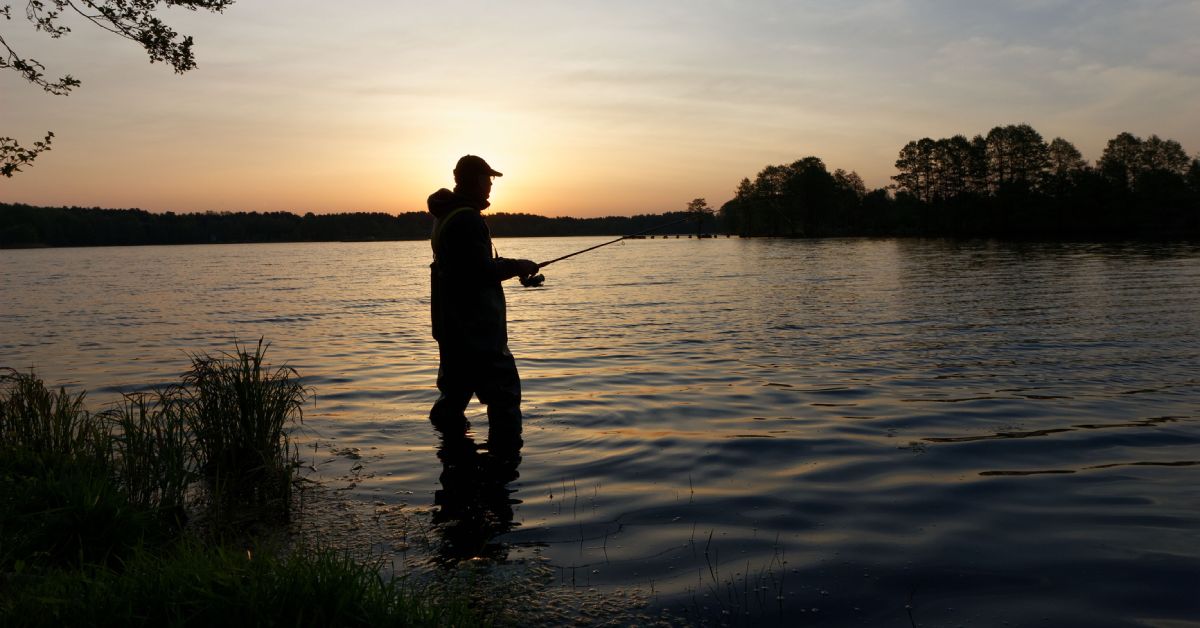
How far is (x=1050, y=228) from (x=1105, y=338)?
10367cm

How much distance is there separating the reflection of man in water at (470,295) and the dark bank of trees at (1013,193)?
71226 millimetres

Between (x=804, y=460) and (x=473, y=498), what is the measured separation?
340 centimetres

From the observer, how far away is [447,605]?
4.20 meters

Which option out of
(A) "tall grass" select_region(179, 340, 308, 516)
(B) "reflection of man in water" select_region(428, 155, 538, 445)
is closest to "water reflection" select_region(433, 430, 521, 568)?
(B) "reflection of man in water" select_region(428, 155, 538, 445)

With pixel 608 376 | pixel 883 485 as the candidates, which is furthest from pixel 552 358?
pixel 883 485

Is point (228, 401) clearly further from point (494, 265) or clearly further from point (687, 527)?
point (687, 527)

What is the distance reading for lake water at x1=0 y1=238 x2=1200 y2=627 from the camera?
4961 millimetres

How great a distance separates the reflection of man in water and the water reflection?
1.68ft

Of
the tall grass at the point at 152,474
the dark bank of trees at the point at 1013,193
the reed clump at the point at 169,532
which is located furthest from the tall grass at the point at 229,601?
the dark bank of trees at the point at 1013,193

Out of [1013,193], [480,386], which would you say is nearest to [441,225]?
[480,386]

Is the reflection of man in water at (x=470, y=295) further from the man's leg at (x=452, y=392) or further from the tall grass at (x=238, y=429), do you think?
the tall grass at (x=238, y=429)

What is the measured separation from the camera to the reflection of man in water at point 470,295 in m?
7.73

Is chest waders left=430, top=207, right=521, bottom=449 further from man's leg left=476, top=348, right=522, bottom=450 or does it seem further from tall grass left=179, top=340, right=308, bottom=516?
tall grass left=179, top=340, right=308, bottom=516

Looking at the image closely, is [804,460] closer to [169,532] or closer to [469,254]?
[469,254]
